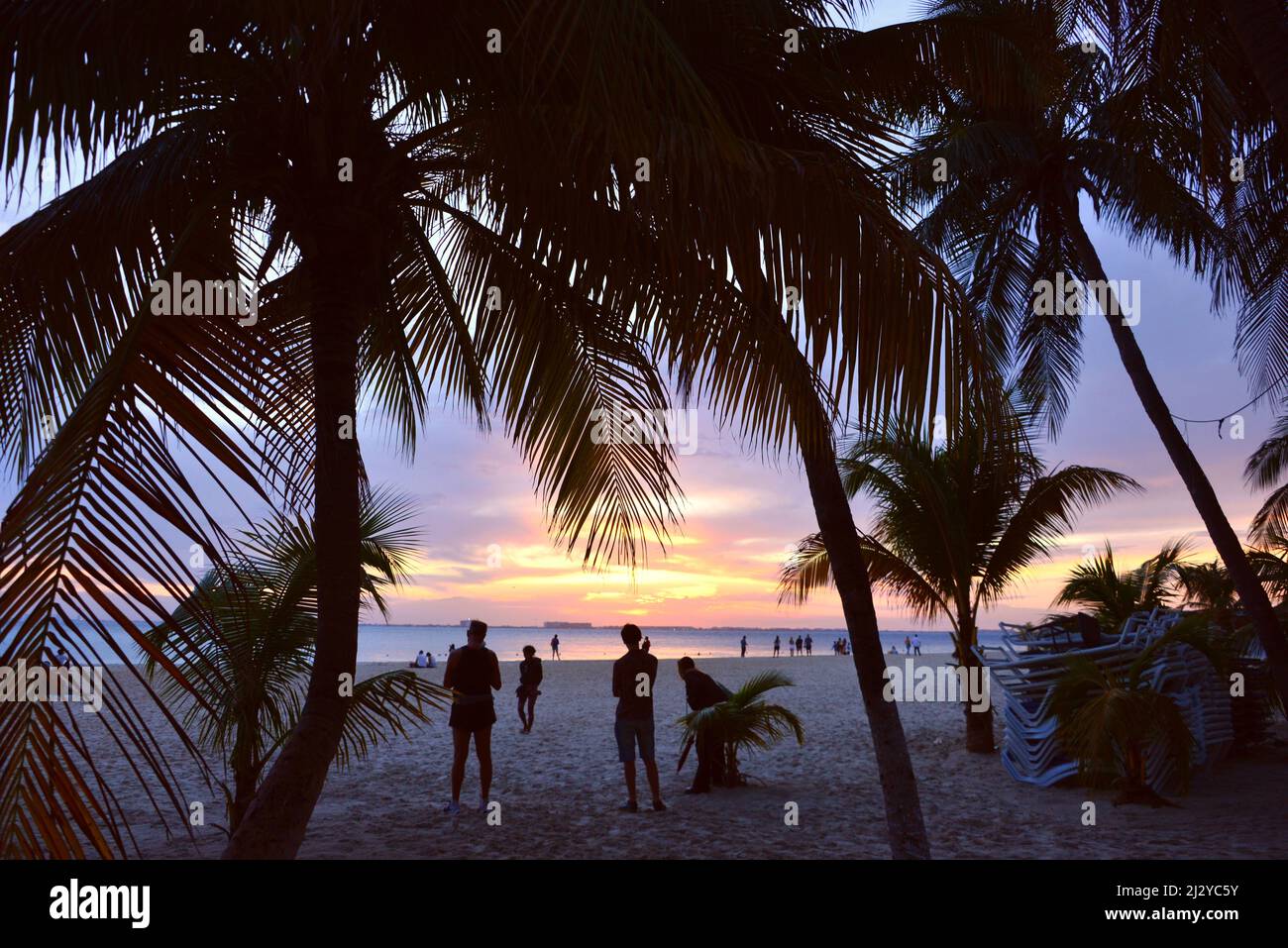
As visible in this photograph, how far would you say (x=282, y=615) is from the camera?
6.65 metres

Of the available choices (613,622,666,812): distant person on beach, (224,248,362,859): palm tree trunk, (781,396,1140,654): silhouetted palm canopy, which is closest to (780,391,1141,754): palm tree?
(781,396,1140,654): silhouetted palm canopy

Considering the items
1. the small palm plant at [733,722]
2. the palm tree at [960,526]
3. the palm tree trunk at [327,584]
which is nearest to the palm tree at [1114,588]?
the palm tree at [960,526]

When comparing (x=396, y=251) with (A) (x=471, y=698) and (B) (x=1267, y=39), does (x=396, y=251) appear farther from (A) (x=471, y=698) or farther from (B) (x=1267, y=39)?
(B) (x=1267, y=39)

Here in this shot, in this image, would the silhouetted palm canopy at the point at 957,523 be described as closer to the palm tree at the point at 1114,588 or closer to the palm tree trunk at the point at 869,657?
the palm tree at the point at 1114,588

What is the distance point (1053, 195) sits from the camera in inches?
453

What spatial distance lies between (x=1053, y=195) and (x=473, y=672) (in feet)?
31.7

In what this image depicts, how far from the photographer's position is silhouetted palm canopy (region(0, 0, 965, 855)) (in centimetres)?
264

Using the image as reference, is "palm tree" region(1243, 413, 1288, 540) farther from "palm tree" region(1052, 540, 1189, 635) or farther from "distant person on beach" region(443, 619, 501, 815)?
"distant person on beach" region(443, 619, 501, 815)

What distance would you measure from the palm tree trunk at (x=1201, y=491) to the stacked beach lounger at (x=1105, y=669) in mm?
733

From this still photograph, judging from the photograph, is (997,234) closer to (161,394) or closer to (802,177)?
(802,177)

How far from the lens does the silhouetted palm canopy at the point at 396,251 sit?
2.64 meters

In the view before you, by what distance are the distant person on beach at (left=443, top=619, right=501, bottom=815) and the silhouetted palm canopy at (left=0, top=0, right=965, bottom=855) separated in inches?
114
